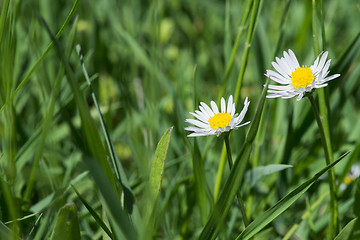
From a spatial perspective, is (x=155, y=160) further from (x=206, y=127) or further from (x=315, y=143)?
(x=315, y=143)

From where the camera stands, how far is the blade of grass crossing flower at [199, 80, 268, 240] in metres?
0.56

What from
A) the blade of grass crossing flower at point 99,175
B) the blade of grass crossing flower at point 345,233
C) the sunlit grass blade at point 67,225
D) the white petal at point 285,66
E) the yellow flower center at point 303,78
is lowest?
the blade of grass crossing flower at point 345,233

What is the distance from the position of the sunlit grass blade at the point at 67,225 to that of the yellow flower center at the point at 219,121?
24 centimetres

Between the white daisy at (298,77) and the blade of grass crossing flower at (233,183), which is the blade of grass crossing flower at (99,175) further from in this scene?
the white daisy at (298,77)

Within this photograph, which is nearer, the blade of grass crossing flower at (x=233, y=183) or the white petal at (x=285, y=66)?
the blade of grass crossing flower at (x=233, y=183)

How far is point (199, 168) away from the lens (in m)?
0.70

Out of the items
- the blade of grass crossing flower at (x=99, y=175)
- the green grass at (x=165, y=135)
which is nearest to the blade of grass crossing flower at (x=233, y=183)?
the green grass at (x=165, y=135)

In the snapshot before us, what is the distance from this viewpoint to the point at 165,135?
2.17 feet

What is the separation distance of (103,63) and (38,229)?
0.92m

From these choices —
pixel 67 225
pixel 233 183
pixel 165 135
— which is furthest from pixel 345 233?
pixel 67 225

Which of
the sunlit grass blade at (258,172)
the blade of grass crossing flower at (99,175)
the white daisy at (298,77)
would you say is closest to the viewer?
the blade of grass crossing flower at (99,175)

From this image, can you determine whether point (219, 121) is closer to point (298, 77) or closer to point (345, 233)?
point (298, 77)

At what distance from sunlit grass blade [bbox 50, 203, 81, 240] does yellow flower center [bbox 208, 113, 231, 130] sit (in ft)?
0.79

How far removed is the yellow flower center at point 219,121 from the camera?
2.14 feet
